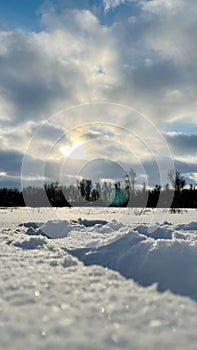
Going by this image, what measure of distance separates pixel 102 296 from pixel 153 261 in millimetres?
1026

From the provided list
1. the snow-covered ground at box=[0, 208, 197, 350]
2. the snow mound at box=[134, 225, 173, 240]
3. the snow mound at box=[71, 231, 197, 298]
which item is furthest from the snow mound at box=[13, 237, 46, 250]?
the snow mound at box=[134, 225, 173, 240]

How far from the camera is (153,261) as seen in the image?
3355 mm

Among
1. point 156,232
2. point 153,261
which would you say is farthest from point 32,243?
point 156,232

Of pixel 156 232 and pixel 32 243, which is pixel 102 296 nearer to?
pixel 32 243

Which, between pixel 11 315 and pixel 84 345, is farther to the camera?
pixel 11 315

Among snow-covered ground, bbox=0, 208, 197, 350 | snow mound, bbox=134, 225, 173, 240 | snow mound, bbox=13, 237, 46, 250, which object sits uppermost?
snow mound, bbox=134, 225, 173, 240

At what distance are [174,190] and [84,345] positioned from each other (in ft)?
151

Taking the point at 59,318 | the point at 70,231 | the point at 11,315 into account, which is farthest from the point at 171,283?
the point at 70,231

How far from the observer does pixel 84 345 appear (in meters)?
1.74

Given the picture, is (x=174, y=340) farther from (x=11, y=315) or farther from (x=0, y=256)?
(x=0, y=256)

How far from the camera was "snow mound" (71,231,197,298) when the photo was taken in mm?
2871

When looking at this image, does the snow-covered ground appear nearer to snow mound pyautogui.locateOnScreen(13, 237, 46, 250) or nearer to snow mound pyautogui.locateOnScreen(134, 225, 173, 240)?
snow mound pyautogui.locateOnScreen(13, 237, 46, 250)

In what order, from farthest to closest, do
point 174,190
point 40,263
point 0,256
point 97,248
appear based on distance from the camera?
point 174,190, point 97,248, point 0,256, point 40,263

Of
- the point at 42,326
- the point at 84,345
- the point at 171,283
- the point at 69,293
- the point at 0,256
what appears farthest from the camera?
the point at 0,256
